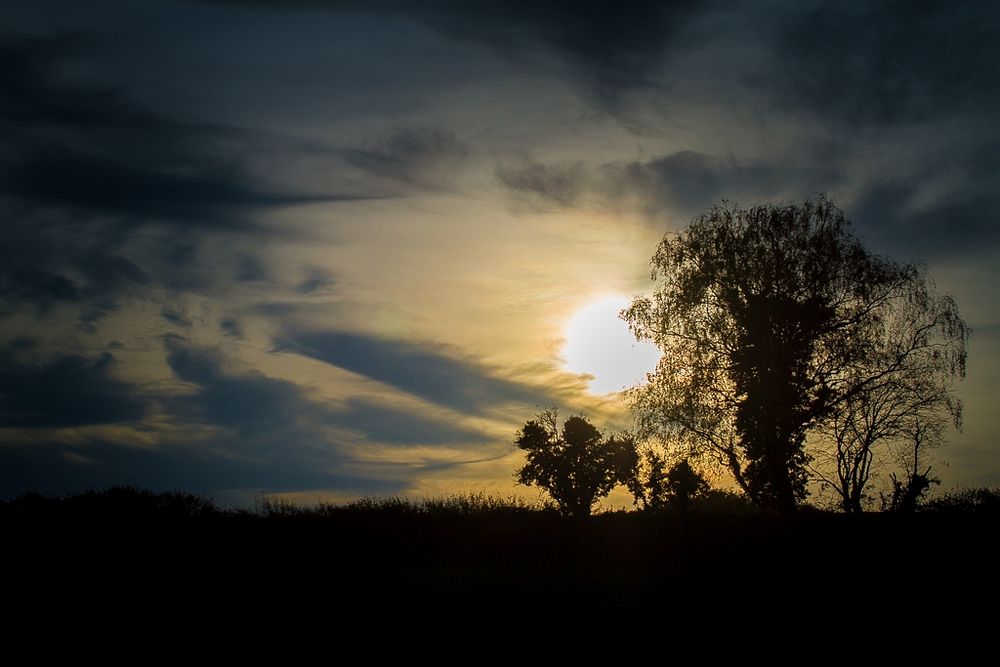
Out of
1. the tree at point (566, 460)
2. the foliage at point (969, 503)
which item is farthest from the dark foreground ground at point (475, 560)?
the tree at point (566, 460)

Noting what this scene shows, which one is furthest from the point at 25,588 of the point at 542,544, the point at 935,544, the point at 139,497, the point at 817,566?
the point at 935,544

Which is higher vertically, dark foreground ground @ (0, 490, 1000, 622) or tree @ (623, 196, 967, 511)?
tree @ (623, 196, 967, 511)

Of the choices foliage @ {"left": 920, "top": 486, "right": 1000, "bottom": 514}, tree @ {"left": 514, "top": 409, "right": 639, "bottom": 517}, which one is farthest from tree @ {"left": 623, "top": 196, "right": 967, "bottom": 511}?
tree @ {"left": 514, "top": 409, "right": 639, "bottom": 517}

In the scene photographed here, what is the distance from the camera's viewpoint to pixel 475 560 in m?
23.1

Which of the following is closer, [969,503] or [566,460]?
[969,503]

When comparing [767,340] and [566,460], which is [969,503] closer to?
[767,340]

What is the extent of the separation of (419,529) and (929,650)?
1525 centimetres

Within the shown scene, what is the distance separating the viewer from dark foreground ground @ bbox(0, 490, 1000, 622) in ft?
56.3

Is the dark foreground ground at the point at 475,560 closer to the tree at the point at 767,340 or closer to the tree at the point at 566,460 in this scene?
the tree at the point at 767,340

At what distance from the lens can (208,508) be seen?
27.0 meters

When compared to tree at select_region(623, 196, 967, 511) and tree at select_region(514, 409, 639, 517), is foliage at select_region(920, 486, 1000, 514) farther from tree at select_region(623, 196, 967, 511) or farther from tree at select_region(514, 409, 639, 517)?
tree at select_region(514, 409, 639, 517)

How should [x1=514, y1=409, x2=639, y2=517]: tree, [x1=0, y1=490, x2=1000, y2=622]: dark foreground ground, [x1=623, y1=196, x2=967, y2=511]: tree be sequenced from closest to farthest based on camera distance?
[x1=0, y1=490, x2=1000, y2=622]: dark foreground ground < [x1=623, y1=196, x2=967, y2=511]: tree < [x1=514, y1=409, x2=639, y2=517]: tree

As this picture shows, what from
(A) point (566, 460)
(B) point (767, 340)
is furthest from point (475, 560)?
(A) point (566, 460)

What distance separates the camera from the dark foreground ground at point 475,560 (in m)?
17.2
